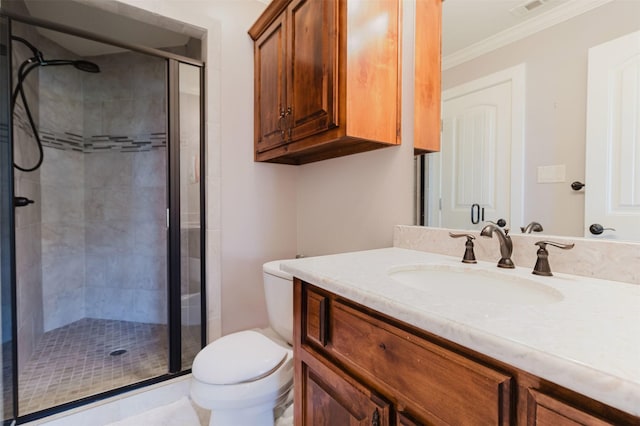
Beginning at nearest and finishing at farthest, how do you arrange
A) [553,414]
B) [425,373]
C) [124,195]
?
1. [553,414]
2. [425,373]
3. [124,195]

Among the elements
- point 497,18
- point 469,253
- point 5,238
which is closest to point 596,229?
point 469,253

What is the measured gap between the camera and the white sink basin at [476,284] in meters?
0.78

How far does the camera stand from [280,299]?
1507mm

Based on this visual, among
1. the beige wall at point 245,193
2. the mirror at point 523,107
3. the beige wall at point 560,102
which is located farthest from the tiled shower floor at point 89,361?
the beige wall at point 560,102

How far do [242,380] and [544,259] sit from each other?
1081 mm

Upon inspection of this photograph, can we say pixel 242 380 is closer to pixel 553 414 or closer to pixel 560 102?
pixel 553 414

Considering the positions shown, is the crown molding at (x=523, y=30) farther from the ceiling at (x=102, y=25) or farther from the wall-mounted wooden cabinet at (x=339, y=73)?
the ceiling at (x=102, y=25)

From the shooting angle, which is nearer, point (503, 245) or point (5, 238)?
point (503, 245)

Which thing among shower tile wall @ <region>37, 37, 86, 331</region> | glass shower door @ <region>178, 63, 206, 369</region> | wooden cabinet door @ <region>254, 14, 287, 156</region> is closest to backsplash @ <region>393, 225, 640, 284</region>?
wooden cabinet door @ <region>254, 14, 287, 156</region>

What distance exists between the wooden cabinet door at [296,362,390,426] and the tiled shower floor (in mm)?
1173

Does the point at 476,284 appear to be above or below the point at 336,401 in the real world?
above

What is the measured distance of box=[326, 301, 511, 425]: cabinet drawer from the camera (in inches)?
18.2

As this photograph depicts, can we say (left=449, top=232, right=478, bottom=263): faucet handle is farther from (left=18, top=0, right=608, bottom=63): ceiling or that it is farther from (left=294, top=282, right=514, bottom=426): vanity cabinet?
(left=18, top=0, right=608, bottom=63): ceiling

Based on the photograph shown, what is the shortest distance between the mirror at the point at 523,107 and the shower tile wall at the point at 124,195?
226 cm
